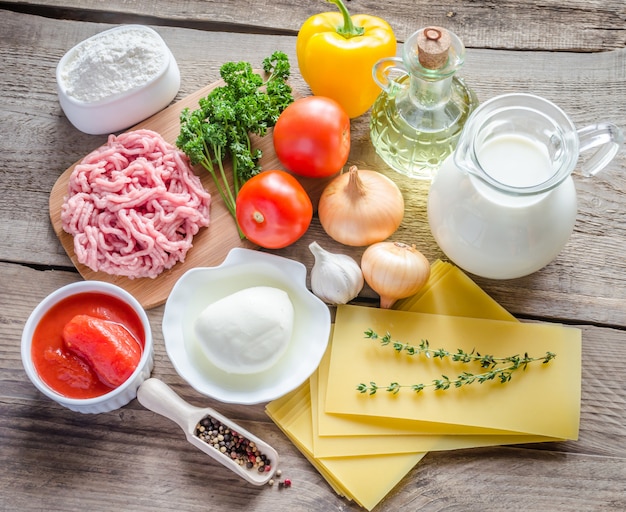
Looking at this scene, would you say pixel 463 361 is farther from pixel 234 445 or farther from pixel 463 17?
pixel 463 17

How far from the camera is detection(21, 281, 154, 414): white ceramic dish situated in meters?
1.47

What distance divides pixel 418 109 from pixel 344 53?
207mm

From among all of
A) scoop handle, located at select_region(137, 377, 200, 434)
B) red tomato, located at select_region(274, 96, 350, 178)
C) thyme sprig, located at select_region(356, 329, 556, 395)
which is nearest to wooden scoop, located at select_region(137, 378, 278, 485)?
scoop handle, located at select_region(137, 377, 200, 434)

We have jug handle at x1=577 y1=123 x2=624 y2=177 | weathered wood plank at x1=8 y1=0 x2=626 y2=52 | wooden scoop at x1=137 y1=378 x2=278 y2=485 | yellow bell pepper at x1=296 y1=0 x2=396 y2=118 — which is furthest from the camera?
weathered wood plank at x1=8 y1=0 x2=626 y2=52

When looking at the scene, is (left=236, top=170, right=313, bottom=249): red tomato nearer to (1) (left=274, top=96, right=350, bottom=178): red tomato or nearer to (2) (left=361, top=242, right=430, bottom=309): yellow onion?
(1) (left=274, top=96, right=350, bottom=178): red tomato

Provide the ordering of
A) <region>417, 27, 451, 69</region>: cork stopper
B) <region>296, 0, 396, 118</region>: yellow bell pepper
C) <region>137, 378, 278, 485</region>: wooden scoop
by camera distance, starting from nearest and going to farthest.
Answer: <region>417, 27, 451, 69</region>: cork stopper, <region>137, 378, 278, 485</region>: wooden scoop, <region>296, 0, 396, 118</region>: yellow bell pepper

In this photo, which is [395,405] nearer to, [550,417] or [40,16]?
[550,417]

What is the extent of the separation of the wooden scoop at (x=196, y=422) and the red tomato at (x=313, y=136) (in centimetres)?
56

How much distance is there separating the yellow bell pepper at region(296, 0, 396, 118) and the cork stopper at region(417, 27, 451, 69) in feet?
0.74

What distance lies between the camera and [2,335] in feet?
5.50

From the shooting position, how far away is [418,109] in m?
1.60

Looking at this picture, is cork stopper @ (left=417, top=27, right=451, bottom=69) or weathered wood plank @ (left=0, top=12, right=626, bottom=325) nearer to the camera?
cork stopper @ (left=417, top=27, right=451, bottom=69)

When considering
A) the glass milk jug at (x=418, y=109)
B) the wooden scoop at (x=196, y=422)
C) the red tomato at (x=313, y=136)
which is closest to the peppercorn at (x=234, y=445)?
the wooden scoop at (x=196, y=422)

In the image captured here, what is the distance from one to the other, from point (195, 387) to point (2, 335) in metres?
0.48
